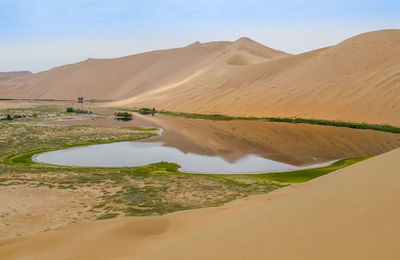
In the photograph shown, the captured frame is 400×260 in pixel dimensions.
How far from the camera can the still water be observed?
18920 millimetres

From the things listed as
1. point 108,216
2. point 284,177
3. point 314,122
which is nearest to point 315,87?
point 314,122

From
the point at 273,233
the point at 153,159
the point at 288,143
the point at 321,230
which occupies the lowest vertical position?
the point at 153,159

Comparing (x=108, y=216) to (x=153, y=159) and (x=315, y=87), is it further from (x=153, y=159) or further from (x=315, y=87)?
(x=315, y=87)

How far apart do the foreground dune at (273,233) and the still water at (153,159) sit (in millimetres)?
10476

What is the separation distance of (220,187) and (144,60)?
134353 millimetres

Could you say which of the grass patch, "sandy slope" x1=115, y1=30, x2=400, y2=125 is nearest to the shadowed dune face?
"sandy slope" x1=115, y1=30, x2=400, y2=125

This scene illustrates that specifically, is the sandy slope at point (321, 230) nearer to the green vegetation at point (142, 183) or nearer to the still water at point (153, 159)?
the green vegetation at point (142, 183)

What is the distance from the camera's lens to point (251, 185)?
1448 centimetres

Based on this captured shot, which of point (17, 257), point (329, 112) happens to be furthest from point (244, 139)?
point (17, 257)

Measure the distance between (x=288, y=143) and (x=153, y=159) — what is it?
41.3ft

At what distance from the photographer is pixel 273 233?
14.9 feet

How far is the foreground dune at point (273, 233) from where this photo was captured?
361 centimetres

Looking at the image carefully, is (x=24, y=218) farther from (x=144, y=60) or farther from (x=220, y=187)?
(x=144, y=60)

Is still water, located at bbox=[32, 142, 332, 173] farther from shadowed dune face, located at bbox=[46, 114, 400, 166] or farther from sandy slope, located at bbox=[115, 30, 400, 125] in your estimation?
sandy slope, located at bbox=[115, 30, 400, 125]
